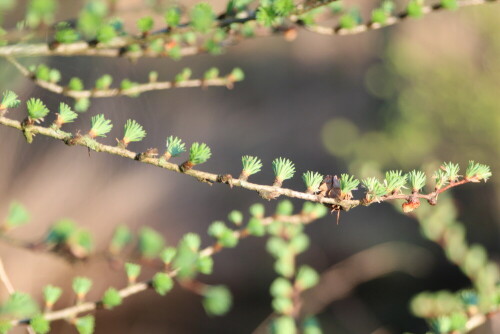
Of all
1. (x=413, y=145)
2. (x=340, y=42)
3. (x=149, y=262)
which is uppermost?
(x=149, y=262)

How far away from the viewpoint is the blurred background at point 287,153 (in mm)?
2822

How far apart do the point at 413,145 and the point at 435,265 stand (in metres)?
1.10

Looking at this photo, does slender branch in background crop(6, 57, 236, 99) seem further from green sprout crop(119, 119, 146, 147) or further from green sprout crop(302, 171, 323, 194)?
green sprout crop(302, 171, 323, 194)

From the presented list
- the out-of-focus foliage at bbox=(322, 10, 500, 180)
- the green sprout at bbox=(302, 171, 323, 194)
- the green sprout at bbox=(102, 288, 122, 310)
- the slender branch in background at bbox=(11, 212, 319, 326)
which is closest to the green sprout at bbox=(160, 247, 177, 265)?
the slender branch in background at bbox=(11, 212, 319, 326)

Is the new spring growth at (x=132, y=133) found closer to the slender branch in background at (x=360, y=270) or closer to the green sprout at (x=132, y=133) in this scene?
the green sprout at (x=132, y=133)

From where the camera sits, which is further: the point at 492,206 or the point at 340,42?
the point at 340,42

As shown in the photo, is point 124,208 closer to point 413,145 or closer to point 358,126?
point 413,145

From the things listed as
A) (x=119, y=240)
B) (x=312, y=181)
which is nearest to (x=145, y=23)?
(x=312, y=181)

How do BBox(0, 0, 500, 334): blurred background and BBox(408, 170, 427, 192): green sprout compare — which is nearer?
BBox(408, 170, 427, 192): green sprout

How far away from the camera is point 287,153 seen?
5.02 metres

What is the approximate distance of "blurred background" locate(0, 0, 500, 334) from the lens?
9.26 ft

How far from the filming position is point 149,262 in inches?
50.6

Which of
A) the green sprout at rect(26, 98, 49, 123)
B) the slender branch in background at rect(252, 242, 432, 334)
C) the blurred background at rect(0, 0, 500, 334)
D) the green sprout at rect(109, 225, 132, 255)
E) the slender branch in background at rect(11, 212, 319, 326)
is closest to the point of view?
the green sprout at rect(26, 98, 49, 123)

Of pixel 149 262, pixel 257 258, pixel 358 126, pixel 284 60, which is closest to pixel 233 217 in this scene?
pixel 149 262
